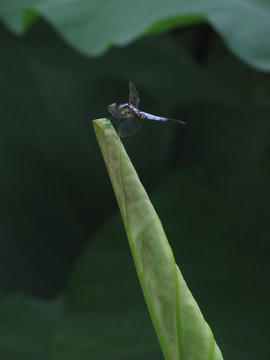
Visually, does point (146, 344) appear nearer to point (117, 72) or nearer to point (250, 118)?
point (117, 72)

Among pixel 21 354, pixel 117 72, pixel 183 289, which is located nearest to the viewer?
pixel 183 289

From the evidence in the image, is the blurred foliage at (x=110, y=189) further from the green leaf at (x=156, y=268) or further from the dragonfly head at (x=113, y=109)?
the green leaf at (x=156, y=268)

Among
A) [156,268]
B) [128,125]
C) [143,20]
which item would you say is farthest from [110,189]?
[156,268]

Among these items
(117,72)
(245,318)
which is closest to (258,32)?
(245,318)

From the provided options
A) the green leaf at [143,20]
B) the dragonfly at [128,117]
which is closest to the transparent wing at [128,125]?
the dragonfly at [128,117]

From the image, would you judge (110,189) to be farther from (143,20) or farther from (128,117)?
(128,117)

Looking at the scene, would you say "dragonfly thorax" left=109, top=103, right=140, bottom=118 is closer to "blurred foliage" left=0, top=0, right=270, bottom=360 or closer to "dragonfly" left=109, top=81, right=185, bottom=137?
"dragonfly" left=109, top=81, right=185, bottom=137
